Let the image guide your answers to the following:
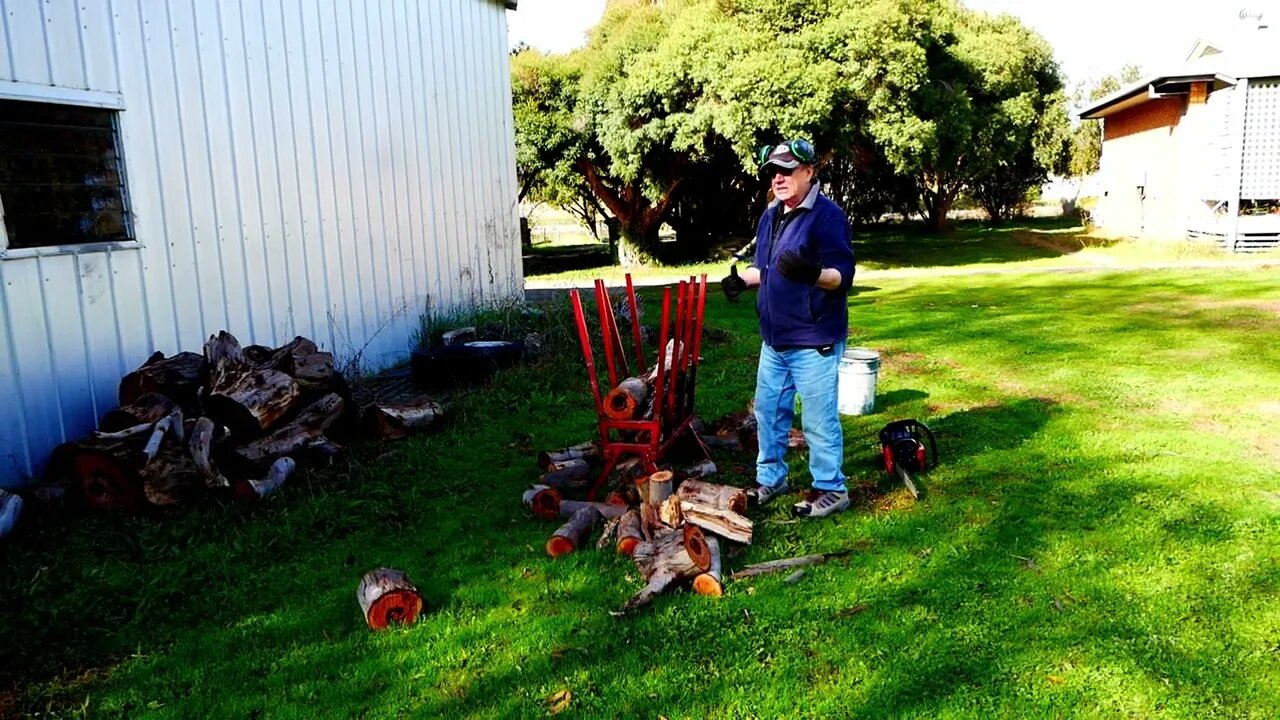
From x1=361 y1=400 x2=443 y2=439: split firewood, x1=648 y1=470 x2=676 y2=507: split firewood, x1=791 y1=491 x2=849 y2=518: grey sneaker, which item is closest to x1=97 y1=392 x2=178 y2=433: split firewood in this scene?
x1=361 y1=400 x2=443 y2=439: split firewood

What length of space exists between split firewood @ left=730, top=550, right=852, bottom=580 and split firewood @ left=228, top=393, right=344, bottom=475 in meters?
3.04

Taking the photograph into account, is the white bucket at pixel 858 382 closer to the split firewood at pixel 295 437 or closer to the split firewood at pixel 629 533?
the split firewood at pixel 629 533

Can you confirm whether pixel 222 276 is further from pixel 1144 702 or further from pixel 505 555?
pixel 1144 702

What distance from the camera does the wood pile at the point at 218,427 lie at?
193 inches

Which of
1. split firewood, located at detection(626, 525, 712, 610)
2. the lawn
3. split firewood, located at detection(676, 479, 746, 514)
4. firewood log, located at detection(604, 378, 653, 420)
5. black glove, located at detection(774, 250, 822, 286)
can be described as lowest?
the lawn

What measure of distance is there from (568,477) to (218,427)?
2.10m

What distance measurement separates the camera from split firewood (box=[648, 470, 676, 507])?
4422 millimetres

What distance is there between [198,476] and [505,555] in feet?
6.34

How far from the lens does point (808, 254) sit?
4.28 m

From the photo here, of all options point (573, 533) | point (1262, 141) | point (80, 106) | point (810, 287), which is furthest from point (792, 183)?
point (1262, 141)

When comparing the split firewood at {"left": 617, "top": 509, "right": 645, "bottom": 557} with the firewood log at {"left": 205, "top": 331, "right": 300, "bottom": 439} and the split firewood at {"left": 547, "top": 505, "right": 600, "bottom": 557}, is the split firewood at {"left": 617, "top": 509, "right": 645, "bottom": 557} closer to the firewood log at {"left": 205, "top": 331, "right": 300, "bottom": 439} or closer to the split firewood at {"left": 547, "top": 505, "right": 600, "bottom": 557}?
the split firewood at {"left": 547, "top": 505, "right": 600, "bottom": 557}

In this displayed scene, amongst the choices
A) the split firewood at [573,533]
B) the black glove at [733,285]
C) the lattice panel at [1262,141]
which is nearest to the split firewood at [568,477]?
the split firewood at [573,533]

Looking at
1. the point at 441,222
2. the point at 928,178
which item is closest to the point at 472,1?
the point at 441,222

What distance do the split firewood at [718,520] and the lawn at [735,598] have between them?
4.8 inches
